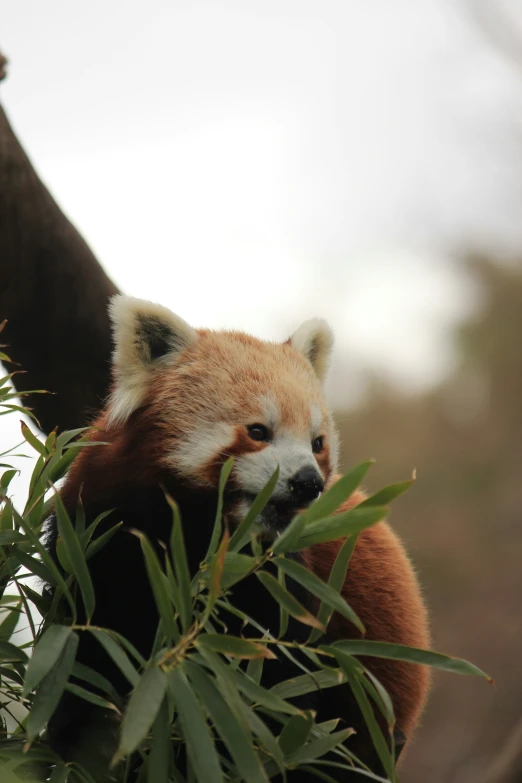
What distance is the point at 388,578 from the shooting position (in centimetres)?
177

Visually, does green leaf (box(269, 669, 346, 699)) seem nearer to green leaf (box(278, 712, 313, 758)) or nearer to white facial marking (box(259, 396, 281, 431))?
green leaf (box(278, 712, 313, 758))

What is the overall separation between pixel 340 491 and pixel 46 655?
41 centimetres

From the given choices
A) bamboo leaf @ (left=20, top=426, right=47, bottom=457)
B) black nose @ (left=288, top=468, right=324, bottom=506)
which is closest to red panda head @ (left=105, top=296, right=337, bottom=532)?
black nose @ (left=288, top=468, right=324, bottom=506)

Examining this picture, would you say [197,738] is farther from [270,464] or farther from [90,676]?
[270,464]

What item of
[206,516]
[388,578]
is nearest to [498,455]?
[388,578]

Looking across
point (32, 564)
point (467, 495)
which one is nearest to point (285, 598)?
point (32, 564)

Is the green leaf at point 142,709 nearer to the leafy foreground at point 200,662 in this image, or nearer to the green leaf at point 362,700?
the leafy foreground at point 200,662

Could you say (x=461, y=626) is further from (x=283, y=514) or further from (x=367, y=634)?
(x=283, y=514)

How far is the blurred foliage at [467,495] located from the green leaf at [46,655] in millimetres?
4149

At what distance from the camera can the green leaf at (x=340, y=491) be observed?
0.99 meters

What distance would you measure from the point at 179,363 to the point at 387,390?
14.6 feet

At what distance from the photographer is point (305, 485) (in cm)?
129

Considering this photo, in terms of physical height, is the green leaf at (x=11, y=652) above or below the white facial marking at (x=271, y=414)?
below

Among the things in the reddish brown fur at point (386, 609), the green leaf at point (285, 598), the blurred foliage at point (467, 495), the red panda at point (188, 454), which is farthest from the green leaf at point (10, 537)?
the blurred foliage at point (467, 495)
